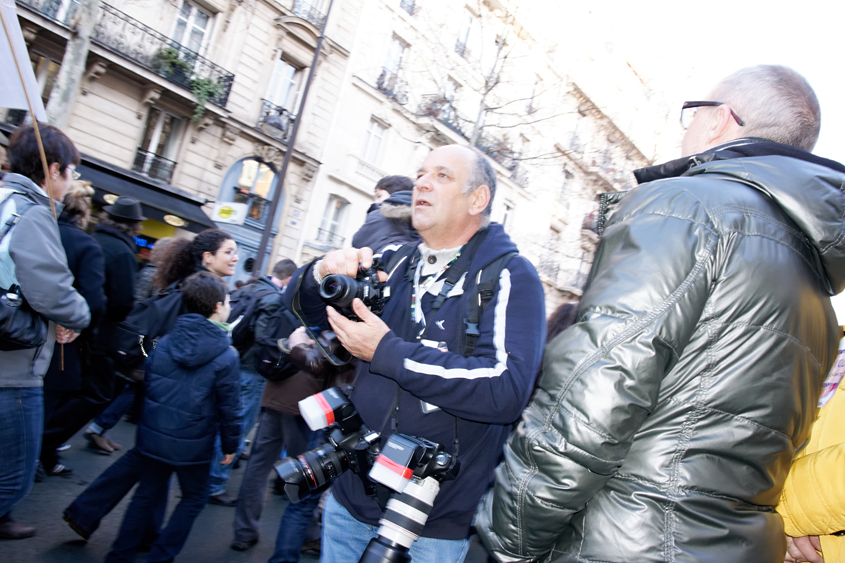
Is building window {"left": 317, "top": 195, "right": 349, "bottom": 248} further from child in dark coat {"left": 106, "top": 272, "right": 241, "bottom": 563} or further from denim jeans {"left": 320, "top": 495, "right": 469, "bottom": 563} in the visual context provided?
denim jeans {"left": 320, "top": 495, "right": 469, "bottom": 563}

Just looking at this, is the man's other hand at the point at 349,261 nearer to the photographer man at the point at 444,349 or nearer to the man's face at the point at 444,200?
the photographer man at the point at 444,349

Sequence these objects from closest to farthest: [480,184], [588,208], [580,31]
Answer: [480,184]
[580,31]
[588,208]

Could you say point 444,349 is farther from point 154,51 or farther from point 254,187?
point 254,187

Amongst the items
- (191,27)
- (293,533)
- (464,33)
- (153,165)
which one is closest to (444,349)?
(293,533)

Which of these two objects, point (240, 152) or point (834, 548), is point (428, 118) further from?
point (834, 548)

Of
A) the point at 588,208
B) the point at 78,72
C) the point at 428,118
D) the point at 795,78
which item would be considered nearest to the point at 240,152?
the point at 78,72

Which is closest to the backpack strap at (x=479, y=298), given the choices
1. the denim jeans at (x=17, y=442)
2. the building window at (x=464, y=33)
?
the denim jeans at (x=17, y=442)

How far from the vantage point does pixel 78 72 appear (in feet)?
36.7

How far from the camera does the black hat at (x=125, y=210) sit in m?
4.25

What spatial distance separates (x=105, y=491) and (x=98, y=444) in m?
2.24

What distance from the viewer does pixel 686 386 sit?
1.36 m

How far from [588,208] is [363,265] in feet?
88.1

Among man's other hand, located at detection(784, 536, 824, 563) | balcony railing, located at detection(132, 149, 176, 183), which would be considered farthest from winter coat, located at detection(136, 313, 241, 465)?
balcony railing, located at detection(132, 149, 176, 183)

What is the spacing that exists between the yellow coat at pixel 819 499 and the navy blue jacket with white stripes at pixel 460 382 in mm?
857
